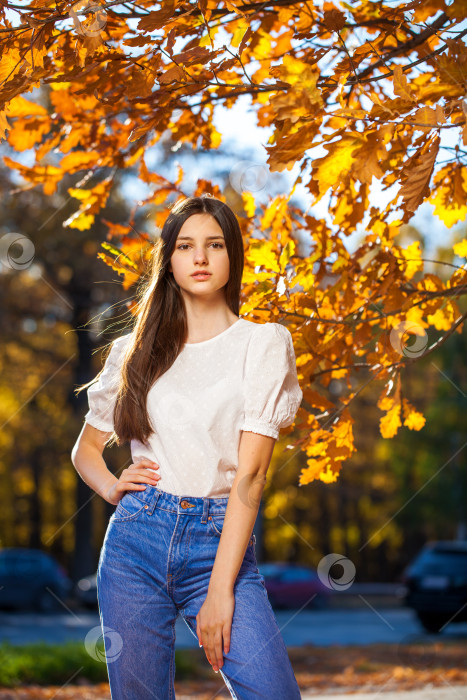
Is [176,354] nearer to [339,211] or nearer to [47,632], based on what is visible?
[339,211]

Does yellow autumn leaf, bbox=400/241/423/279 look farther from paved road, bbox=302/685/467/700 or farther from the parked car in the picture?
the parked car

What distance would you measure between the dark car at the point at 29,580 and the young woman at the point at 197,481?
49.0ft

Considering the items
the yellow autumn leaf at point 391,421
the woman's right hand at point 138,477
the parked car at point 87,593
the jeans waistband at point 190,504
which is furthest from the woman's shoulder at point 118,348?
the parked car at point 87,593

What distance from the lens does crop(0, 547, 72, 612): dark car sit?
16.0 meters

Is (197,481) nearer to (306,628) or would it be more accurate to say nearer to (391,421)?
(391,421)

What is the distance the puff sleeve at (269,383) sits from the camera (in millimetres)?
1868

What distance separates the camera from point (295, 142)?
1.91 m

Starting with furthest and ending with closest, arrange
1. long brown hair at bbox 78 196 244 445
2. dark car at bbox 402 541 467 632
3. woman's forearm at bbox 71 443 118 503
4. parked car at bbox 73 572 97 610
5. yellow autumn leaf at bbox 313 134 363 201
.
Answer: parked car at bbox 73 572 97 610
dark car at bbox 402 541 467 632
woman's forearm at bbox 71 443 118 503
long brown hair at bbox 78 196 244 445
yellow autumn leaf at bbox 313 134 363 201

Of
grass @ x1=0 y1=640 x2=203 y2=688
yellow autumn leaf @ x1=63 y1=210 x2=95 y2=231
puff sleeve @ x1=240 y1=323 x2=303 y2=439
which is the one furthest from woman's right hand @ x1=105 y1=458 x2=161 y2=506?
grass @ x1=0 y1=640 x2=203 y2=688

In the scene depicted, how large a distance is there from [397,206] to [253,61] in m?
0.75

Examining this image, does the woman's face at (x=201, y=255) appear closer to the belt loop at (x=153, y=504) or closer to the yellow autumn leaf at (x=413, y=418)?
the belt loop at (x=153, y=504)

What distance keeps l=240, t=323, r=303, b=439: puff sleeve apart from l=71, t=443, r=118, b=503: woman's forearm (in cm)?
45

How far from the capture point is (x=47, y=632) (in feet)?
40.4

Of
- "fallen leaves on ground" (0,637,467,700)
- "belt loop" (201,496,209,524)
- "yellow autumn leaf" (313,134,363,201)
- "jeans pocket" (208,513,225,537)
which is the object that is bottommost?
"fallen leaves on ground" (0,637,467,700)
